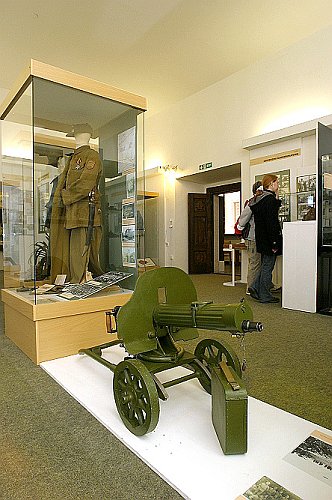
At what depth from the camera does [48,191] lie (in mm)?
2641

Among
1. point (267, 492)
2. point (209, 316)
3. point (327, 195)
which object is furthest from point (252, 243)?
point (267, 492)

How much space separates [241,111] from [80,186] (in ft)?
15.2

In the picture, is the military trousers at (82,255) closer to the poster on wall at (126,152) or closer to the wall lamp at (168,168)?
the poster on wall at (126,152)

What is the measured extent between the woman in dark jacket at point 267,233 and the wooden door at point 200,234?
392cm

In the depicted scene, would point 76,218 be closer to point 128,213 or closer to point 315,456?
point 128,213

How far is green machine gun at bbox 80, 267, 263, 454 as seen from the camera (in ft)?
3.91

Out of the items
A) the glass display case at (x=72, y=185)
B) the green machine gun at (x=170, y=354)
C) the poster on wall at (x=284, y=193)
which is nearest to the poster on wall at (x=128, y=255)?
the glass display case at (x=72, y=185)

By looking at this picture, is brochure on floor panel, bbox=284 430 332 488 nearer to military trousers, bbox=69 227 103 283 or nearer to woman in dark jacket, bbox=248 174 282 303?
military trousers, bbox=69 227 103 283

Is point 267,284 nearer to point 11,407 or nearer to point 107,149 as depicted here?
point 107,149

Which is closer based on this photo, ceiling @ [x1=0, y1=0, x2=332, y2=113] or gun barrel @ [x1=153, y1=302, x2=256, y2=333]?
gun barrel @ [x1=153, y1=302, x2=256, y2=333]

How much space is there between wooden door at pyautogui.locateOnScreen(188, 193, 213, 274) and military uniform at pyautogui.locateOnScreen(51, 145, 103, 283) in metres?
5.54

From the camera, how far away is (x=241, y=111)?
20.9 ft

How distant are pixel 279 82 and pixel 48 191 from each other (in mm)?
4672

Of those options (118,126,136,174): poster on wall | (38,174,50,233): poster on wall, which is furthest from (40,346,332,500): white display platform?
(118,126,136,174): poster on wall
